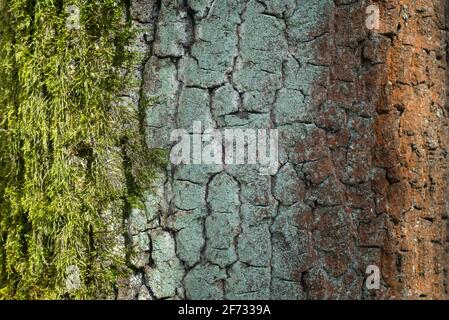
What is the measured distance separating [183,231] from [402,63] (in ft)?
2.13

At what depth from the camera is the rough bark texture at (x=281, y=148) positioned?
1.41 metres

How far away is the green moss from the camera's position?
1.46 metres

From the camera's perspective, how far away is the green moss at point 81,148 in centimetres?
146

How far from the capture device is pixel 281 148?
4.67 feet

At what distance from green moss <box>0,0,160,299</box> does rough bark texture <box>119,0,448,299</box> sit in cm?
5

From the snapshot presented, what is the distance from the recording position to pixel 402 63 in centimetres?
153

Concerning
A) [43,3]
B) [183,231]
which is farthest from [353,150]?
[43,3]

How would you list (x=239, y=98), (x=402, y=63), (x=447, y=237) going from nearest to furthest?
1. (x=239, y=98)
2. (x=402, y=63)
3. (x=447, y=237)

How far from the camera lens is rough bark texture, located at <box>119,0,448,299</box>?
1414mm

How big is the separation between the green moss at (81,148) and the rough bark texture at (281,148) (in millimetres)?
54

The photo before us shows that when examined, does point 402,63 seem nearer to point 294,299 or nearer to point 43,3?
point 294,299

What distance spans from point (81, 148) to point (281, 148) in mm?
450

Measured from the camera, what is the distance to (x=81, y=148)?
1462 mm
